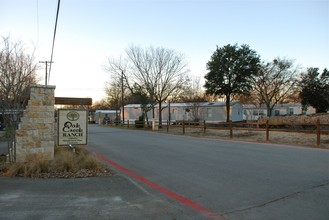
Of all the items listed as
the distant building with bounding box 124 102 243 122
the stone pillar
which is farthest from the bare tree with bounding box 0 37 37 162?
the distant building with bounding box 124 102 243 122

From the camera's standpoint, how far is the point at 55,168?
7.82 m

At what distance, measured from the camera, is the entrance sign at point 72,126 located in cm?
1012

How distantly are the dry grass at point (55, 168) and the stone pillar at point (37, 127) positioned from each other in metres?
0.21

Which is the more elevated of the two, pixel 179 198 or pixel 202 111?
pixel 202 111

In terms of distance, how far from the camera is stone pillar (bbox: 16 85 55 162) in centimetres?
846

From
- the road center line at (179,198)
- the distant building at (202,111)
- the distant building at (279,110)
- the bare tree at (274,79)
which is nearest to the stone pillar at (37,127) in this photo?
the road center line at (179,198)

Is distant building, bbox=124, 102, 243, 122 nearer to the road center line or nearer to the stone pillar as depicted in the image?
the stone pillar

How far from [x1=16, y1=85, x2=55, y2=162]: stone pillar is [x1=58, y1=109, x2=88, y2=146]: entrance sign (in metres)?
1.09

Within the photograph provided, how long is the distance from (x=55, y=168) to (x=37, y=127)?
1.66 m

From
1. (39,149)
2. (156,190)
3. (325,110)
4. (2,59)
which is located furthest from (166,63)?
(325,110)

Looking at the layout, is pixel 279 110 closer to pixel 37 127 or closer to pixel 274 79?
pixel 274 79

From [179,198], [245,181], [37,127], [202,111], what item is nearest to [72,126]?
[37,127]

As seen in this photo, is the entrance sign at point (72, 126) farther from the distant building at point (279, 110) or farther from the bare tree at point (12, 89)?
the distant building at point (279, 110)

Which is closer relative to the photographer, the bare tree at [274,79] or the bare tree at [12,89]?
the bare tree at [12,89]
